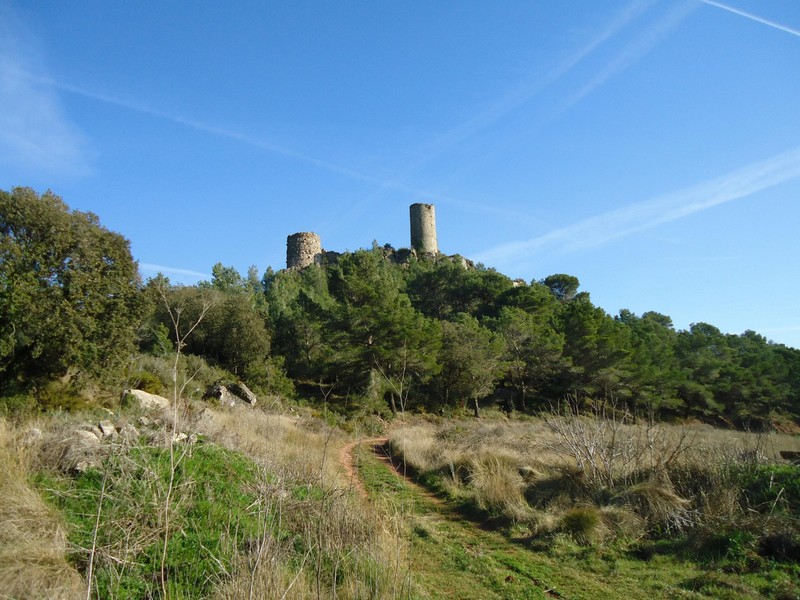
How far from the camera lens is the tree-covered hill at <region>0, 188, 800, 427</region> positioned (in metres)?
12.1

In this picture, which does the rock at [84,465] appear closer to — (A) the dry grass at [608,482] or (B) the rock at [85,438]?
(B) the rock at [85,438]

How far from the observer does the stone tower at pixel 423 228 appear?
6388 cm

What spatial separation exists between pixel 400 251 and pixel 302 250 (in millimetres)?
12376

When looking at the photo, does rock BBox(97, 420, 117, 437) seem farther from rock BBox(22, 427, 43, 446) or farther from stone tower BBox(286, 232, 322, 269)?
stone tower BBox(286, 232, 322, 269)

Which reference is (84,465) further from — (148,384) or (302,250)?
(302,250)

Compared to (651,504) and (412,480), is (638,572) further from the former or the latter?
(412,480)

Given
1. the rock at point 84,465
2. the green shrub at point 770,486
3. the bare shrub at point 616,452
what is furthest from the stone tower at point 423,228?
the rock at point 84,465

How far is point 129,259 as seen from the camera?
1395cm

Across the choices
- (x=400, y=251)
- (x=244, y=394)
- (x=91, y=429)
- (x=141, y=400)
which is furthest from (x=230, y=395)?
(x=400, y=251)

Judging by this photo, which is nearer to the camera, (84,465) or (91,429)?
(84,465)

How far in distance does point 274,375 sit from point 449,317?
19.8 metres

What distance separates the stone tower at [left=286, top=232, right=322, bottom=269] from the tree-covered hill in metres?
13.4

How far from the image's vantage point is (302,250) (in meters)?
63.0

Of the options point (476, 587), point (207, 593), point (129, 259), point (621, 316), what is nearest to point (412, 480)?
point (476, 587)
